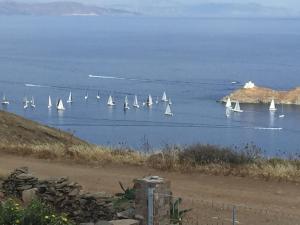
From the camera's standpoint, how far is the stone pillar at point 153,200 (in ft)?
25.4

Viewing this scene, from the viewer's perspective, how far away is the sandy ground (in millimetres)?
9531

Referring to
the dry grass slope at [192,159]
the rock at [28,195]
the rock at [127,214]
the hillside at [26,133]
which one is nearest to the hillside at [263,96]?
the hillside at [26,133]

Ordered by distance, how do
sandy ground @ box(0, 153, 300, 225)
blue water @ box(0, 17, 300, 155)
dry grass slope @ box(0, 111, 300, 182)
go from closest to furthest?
sandy ground @ box(0, 153, 300, 225) → dry grass slope @ box(0, 111, 300, 182) → blue water @ box(0, 17, 300, 155)

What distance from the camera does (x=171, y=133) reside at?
66188 mm

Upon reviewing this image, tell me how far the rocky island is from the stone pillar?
8910 cm

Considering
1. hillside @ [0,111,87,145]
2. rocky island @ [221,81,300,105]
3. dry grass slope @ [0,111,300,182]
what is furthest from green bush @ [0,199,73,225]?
rocky island @ [221,81,300,105]

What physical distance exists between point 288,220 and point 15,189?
3.93 meters

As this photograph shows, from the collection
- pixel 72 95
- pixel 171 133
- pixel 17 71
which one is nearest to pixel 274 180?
pixel 171 133

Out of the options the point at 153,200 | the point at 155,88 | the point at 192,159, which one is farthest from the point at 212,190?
the point at 155,88

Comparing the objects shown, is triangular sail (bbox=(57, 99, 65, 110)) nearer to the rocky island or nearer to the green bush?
the rocky island

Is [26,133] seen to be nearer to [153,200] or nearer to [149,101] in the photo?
[153,200]

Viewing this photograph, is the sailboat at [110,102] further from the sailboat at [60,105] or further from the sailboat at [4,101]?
the sailboat at [4,101]

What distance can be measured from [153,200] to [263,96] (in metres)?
93.6

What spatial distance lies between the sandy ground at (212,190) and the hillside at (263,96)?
276 ft
